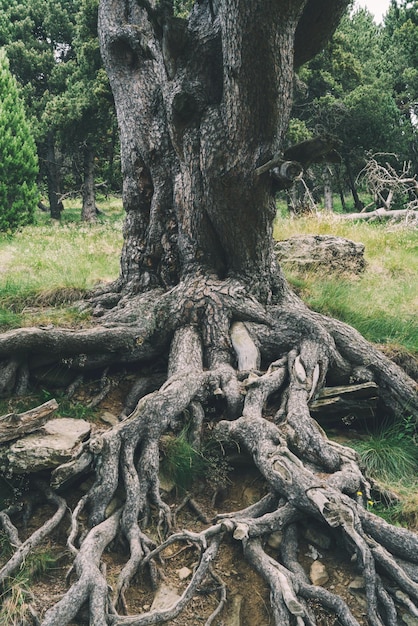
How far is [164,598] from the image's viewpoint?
310cm

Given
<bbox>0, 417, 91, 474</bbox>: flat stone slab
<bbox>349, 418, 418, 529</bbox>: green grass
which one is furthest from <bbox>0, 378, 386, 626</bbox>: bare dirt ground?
<bbox>349, 418, 418, 529</bbox>: green grass

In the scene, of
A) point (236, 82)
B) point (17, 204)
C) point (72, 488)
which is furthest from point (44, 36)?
point (72, 488)

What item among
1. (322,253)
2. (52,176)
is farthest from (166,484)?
(52,176)

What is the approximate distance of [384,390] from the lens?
17.2 feet

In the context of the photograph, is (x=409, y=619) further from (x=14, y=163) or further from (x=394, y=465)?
(x=14, y=163)

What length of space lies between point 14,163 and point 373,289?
13431 mm

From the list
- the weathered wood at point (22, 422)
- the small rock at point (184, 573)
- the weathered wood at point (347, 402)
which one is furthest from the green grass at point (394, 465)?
the weathered wood at point (22, 422)

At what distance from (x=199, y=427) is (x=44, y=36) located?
28.0 metres

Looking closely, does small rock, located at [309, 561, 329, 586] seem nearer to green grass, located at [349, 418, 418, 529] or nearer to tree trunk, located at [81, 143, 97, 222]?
green grass, located at [349, 418, 418, 529]

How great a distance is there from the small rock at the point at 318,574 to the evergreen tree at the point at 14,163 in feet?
50.4

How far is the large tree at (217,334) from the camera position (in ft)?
10.5

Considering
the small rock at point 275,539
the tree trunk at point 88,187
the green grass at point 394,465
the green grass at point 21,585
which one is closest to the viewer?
the green grass at point 21,585

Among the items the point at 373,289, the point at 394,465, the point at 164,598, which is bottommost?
the point at 394,465

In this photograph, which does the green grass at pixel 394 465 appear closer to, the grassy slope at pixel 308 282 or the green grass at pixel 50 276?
the grassy slope at pixel 308 282
